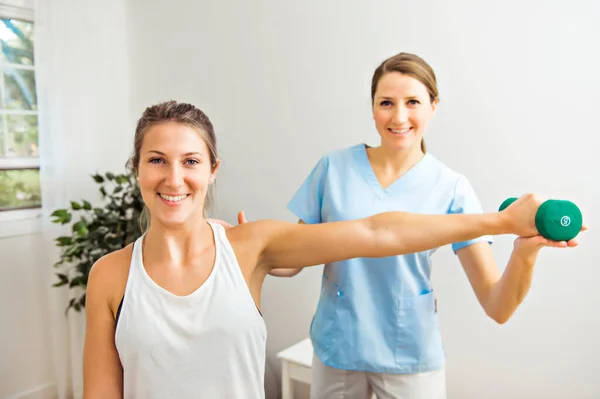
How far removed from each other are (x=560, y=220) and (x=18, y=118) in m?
2.86

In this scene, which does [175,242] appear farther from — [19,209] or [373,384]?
[19,209]

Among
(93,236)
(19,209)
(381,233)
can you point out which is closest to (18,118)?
(19,209)

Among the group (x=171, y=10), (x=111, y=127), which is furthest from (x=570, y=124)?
(x=111, y=127)

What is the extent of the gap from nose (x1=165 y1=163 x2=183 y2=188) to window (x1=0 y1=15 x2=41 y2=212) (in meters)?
2.17

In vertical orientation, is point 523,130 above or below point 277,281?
above

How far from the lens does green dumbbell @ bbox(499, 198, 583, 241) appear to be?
107 cm

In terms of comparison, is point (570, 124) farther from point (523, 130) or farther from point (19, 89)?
point (19, 89)

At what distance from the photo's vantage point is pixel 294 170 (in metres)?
2.66

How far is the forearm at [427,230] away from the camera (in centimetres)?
118

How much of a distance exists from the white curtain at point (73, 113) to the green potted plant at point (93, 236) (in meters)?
0.14

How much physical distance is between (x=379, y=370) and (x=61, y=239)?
77.6 inches

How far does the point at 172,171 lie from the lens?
115cm

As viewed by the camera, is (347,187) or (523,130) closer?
(347,187)

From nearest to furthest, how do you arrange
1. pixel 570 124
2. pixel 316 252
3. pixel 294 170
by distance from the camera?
pixel 316 252 < pixel 570 124 < pixel 294 170
